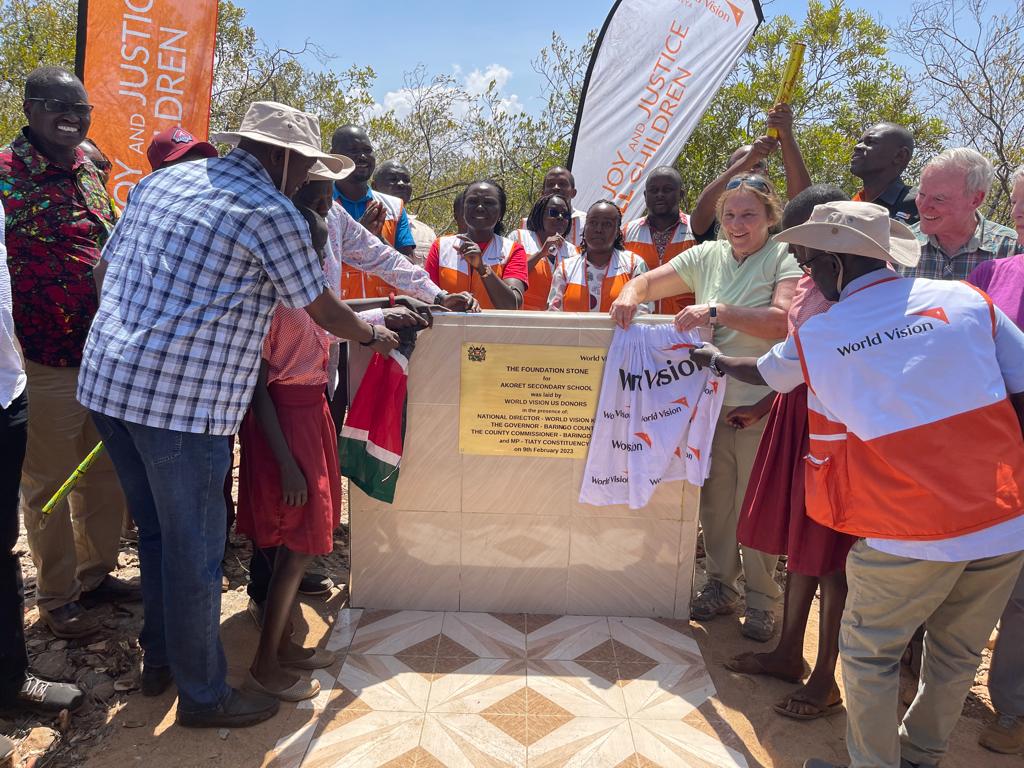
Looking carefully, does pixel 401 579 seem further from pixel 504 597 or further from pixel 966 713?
pixel 966 713

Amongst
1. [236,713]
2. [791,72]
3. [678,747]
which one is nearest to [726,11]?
[791,72]

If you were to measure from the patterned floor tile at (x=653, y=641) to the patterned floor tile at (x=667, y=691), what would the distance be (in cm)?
7

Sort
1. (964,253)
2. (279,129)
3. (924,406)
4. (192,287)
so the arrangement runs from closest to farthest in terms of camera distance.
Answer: (924,406) → (192,287) → (279,129) → (964,253)

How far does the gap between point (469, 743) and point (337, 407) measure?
6.65ft

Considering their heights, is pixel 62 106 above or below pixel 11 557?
above

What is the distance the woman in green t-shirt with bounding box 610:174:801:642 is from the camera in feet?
10.4

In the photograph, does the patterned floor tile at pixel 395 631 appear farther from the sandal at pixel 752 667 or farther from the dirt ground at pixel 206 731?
the sandal at pixel 752 667

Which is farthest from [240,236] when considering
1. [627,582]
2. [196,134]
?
[196,134]

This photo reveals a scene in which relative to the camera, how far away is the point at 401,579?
11.7 ft

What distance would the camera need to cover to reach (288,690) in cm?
294

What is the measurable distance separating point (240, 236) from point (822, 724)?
2842mm

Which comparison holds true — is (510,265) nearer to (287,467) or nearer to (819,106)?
(287,467)

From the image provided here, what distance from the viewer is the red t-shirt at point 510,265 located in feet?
14.1

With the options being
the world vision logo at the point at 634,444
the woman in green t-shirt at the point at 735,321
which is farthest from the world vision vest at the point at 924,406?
the world vision logo at the point at 634,444
